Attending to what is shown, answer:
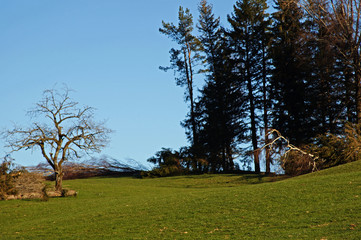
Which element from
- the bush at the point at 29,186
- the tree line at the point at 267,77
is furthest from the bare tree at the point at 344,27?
the bush at the point at 29,186

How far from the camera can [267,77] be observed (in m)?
39.8

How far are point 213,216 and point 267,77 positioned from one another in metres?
27.5

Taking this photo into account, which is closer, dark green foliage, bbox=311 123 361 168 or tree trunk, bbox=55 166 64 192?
tree trunk, bbox=55 166 64 192

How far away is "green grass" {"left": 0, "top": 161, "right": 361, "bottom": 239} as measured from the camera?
38.4ft

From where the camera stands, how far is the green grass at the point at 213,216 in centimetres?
1170

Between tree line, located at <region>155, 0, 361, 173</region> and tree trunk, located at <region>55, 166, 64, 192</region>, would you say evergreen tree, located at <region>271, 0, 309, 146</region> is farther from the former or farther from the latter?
tree trunk, located at <region>55, 166, 64, 192</region>

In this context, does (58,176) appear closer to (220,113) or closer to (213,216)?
(213,216)

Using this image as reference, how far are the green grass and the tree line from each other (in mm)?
14404

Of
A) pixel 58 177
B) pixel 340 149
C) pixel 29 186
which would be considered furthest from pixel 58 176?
pixel 340 149

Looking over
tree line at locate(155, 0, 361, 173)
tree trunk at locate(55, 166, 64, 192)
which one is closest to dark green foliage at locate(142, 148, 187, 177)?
tree line at locate(155, 0, 361, 173)

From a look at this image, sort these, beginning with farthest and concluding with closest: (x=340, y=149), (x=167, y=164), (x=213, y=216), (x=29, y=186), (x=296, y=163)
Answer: (x=167, y=164), (x=340, y=149), (x=296, y=163), (x=29, y=186), (x=213, y=216)

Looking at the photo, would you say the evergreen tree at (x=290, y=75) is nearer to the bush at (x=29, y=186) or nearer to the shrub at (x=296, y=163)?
the shrub at (x=296, y=163)

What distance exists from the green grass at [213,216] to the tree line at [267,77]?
14404 millimetres

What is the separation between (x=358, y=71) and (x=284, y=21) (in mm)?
8747
